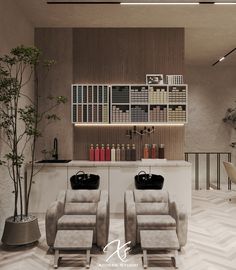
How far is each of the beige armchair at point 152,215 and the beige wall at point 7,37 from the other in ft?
5.18

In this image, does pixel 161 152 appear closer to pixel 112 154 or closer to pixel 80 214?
pixel 112 154

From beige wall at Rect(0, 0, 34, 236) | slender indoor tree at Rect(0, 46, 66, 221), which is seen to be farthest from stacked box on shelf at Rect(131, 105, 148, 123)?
beige wall at Rect(0, 0, 34, 236)

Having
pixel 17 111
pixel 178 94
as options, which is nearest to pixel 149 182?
pixel 178 94

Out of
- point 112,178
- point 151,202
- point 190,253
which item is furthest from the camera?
point 112,178

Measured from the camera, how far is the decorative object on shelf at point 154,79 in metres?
4.95

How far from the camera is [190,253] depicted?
333cm

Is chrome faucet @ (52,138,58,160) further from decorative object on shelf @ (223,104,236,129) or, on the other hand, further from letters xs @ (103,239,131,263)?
decorative object on shelf @ (223,104,236,129)

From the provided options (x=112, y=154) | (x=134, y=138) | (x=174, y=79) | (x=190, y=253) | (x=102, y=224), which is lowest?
(x=190, y=253)

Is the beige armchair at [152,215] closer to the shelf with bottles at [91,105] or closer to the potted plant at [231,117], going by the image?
the shelf with bottles at [91,105]

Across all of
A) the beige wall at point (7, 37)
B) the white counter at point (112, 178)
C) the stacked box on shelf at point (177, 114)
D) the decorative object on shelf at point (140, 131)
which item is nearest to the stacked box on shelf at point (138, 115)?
the decorative object on shelf at point (140, 131)

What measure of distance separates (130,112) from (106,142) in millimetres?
708

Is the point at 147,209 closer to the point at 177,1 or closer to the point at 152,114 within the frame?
the point at 152,114

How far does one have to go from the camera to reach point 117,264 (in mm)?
3051

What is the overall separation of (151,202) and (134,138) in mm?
1676
